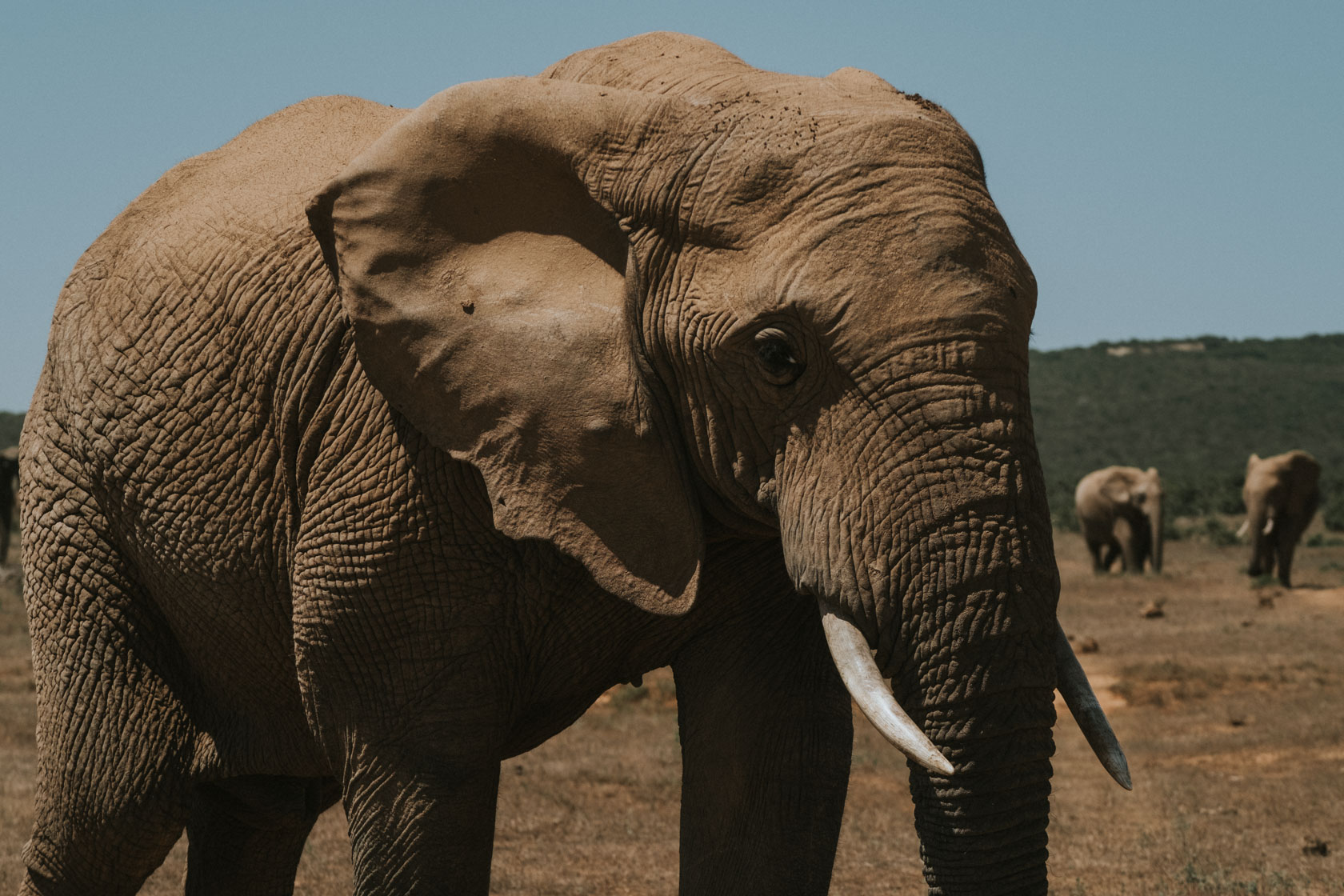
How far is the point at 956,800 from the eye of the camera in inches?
129

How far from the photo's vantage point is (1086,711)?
3486mm

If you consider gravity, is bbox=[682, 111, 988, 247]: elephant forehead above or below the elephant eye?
above

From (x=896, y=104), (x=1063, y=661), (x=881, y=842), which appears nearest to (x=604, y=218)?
(x=896, y=104)

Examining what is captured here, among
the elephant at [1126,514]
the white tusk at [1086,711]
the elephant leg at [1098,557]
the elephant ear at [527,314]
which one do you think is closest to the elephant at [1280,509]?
the elephant at [1126,514]

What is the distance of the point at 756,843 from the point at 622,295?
141 centimetres

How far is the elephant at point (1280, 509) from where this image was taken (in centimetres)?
2516

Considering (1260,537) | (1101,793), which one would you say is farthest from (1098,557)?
(1101,793)

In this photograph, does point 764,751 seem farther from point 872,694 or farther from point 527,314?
point 527,314

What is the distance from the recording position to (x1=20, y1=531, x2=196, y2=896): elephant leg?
4750mm

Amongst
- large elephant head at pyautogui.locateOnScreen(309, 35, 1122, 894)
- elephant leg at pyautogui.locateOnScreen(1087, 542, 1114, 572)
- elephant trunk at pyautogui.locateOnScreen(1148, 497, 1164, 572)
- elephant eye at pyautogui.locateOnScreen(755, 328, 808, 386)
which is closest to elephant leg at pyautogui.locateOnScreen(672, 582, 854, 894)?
large elephant head at pyautogui.locateOnScreen(309, 35, 1122, 894)

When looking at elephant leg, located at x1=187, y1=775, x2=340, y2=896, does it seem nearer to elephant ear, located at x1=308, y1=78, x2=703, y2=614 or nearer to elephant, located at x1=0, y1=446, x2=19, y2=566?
elephant ear, located at x1=308, y1=78, x2=703, y2=614

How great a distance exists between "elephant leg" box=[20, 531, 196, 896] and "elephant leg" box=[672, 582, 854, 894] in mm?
1499

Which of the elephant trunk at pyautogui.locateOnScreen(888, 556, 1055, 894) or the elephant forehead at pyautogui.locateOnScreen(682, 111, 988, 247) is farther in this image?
the elephant forehead at pyautogui.locateOnScreen(682, 111, 988, 247)

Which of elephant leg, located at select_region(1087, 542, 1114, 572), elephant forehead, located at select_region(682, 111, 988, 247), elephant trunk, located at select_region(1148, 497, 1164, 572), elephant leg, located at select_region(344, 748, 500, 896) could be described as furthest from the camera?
elephant leg, located at select_region(1087, 542, 1114, 572)
